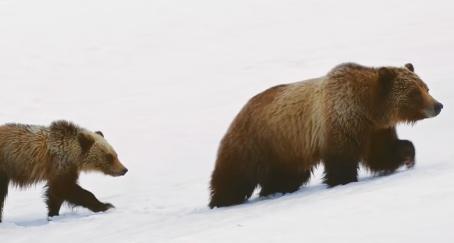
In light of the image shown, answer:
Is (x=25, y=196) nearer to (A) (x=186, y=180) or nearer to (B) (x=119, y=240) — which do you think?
(A) (x=186, y=180)

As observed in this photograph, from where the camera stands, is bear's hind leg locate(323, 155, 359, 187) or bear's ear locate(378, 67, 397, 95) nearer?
bear's hind leg locate(323, 155, 359, 187)

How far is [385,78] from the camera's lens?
812 cm

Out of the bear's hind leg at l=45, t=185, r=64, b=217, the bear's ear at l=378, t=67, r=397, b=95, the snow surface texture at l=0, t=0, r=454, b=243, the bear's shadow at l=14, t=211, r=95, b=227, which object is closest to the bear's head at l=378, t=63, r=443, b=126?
the bear's ear at l=378, t=67, r=397, b=95

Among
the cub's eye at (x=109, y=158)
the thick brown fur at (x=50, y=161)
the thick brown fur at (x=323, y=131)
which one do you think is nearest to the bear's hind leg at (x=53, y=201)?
the thick brown fur at (x=50, y=161)

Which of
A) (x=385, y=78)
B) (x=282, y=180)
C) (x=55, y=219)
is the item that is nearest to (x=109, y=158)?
(x=55, y=219)

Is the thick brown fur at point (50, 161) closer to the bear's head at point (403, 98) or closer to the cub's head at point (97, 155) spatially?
the cub's head at point (97, 155)

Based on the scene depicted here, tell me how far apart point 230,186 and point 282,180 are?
499 millimetres

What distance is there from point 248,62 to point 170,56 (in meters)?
2.37

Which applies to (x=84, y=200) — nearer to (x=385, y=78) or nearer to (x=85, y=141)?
(x=85, y=141)

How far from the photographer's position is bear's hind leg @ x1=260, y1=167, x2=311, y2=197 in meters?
8.60

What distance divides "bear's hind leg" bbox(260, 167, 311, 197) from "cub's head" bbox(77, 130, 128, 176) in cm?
252

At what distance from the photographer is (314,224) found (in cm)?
530

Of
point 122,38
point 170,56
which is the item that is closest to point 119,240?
point 170,56

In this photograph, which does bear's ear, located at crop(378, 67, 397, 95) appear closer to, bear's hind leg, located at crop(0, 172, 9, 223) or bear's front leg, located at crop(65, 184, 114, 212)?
bear's front leg, located at crop(65, 184, 114, 212)
